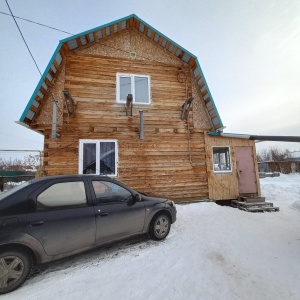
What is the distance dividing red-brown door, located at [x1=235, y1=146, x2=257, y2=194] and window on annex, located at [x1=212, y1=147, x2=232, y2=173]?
44 cm

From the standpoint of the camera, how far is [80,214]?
3.62 metres

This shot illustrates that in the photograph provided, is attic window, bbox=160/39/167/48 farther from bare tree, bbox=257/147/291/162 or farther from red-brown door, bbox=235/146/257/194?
bare tree, bbox=257/147/291/162

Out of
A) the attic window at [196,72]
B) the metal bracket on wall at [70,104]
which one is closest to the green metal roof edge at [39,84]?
the metal bracket on wall at [70,104]

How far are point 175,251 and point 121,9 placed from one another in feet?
37.1

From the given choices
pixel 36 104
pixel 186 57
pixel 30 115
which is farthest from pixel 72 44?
pixel 186 57

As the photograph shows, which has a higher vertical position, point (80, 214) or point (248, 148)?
point (248, 148)

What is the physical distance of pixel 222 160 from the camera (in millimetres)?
11086

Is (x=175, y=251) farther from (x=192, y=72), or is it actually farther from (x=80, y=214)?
(x=192, y=72)

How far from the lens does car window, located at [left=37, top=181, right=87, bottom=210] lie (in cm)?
336

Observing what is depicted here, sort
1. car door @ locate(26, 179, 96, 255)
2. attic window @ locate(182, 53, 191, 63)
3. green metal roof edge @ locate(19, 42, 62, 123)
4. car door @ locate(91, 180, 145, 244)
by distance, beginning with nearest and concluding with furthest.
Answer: car door @ locate(26, 179, 96, 255), car door @ locate(91, 180, 145, 244), green metal roof edge @ locate(19, 42, 62, 123), attic window @ locate(182, 53, 191, 63)

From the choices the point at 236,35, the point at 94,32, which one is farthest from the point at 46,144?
the point at 236,35

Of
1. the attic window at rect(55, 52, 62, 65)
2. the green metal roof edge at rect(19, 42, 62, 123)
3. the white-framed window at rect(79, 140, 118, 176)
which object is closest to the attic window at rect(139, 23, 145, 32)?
the green metal roof edge at rect(19, 42, 62, 123)

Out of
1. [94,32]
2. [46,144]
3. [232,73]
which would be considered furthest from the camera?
[232,73]

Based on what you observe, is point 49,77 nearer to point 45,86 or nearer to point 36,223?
point 45,86
